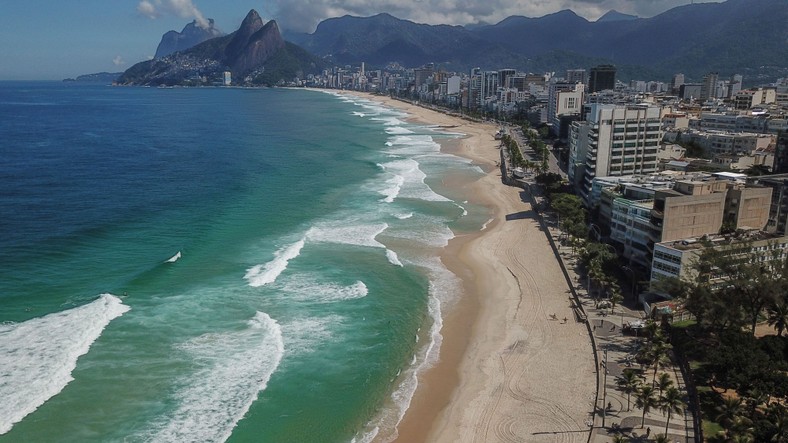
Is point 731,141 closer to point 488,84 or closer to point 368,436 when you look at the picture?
point 368,436

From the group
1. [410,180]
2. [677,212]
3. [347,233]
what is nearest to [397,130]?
[410,180]

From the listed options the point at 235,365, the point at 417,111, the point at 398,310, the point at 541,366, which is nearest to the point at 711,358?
the point at 541,366

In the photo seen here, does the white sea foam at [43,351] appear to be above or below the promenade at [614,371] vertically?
below

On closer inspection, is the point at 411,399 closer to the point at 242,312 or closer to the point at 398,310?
the point at 398,310

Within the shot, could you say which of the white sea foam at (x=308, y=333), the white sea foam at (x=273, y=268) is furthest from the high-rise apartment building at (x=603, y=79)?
the white sea foam at (x=308, y=333)

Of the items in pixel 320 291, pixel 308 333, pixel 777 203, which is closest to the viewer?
pixel 308 333

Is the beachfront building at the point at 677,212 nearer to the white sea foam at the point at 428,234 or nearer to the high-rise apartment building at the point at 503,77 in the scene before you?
the white sea foam at the point at 428,234

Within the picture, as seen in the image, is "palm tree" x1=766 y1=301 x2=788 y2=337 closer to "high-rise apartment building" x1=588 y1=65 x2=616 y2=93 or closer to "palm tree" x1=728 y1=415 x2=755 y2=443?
"palm tree" x1=728 y1=415 x2=755 y2=443

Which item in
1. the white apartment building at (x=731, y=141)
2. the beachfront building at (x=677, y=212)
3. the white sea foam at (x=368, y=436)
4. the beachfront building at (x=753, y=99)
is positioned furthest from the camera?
the beachfront building at (x=753, y=99)
